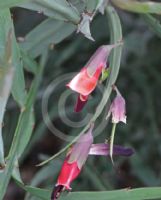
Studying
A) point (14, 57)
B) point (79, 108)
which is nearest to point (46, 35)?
point (14, 57)

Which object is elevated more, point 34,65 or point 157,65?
point 34,65

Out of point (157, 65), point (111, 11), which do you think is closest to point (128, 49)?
point (157, 65)

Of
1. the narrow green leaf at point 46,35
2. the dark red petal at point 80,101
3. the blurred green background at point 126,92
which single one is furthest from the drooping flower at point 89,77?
the blurred green background at point 126,92

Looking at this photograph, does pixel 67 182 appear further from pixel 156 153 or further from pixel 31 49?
pixel 156 153

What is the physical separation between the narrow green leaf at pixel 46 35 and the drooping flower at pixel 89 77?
0.36 metres

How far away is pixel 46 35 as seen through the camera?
124cm

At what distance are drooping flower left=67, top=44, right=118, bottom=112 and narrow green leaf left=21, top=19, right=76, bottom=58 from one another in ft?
1.18

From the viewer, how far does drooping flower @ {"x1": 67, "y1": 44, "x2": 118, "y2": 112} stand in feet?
2.65

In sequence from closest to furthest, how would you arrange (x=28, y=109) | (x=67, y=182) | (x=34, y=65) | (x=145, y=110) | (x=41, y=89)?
(x=67, y=182), (x=28, y=109), (x=34, y=65), (x=41, y=89), (x=145, y=110)

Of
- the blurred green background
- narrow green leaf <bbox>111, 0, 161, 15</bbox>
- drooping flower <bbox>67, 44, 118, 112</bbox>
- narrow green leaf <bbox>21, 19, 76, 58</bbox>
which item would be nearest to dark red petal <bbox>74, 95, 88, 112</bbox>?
drooping flower <bbox>67, 44, 118, 112</bbox>

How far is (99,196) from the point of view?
88 centimetres

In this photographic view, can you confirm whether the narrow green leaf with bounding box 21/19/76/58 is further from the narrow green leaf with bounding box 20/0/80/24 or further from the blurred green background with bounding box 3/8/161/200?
the blurred green background with bounding box 3/8/161/200

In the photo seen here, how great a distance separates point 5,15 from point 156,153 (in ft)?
3.70

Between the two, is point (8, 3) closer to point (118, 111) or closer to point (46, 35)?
point (118, 111)
